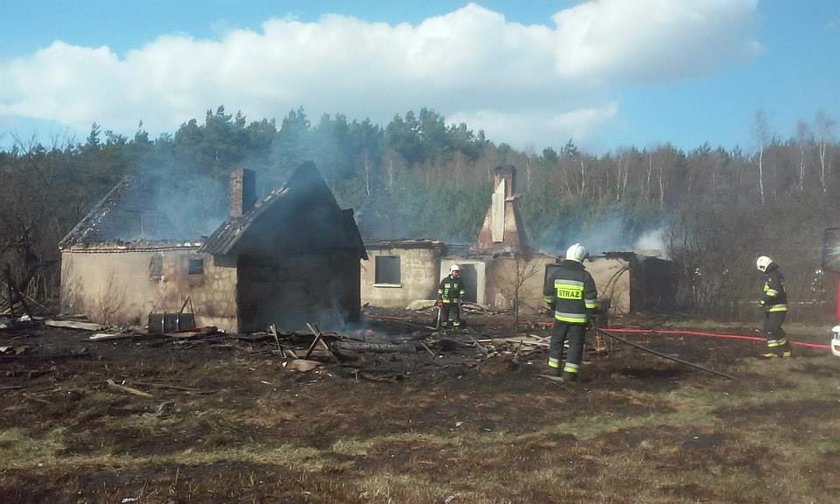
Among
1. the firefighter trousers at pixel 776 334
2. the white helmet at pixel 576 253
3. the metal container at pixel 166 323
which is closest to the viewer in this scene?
the white helmet at pixel 576 253

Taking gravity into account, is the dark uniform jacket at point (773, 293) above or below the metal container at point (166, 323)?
above

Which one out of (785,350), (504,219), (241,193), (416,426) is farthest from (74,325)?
(504,219)

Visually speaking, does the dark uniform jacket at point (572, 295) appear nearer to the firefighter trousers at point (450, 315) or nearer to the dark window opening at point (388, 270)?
the firefighter trousers at point (450, 315)

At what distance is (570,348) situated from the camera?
9.20m

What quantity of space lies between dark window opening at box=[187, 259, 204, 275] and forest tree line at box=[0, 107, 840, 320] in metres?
6.64

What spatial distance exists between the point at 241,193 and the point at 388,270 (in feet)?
41.2

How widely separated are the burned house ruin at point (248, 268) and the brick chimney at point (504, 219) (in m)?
11.2

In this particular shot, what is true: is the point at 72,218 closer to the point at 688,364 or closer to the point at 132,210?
the point at 132,210

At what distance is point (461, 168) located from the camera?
64250 mm

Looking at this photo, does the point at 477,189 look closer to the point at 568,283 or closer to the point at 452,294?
the point at 452,294

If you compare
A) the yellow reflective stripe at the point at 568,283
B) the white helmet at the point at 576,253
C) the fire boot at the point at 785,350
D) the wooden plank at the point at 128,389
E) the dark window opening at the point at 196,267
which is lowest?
the wooden plank at the point at 128,389

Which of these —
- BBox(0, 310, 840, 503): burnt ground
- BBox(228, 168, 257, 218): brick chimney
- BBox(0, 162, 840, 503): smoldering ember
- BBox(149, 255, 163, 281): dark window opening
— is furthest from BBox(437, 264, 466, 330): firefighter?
BBox(149, 255, 163, 281): dark window opening

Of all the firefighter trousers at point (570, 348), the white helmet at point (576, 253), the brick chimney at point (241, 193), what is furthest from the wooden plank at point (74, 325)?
the white helmet at point (576, 253)

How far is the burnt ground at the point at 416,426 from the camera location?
16.7 ft
